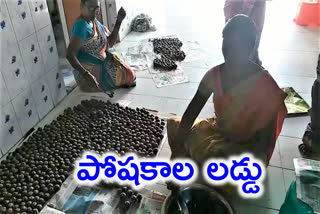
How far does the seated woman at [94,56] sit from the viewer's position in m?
2.34

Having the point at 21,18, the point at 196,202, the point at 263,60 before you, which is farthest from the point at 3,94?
the point at 263,60

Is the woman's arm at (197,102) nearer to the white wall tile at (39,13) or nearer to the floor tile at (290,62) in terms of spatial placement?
the white wall tile at (39,13)

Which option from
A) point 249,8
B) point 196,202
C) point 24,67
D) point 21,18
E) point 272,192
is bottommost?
point 272,192

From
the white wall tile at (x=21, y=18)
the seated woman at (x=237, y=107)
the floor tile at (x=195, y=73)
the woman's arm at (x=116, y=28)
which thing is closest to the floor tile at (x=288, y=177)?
the seated woman at (x=237, y=107)

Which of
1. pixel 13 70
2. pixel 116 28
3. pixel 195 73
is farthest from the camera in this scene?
pixel 195 73

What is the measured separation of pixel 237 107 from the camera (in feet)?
5.07

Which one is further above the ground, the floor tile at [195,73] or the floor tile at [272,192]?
the floor tile at [195,73]

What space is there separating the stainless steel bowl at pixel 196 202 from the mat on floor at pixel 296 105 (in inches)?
45.2

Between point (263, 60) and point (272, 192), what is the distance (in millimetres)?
1726

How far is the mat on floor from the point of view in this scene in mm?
2332

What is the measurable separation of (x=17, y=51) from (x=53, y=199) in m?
0.99

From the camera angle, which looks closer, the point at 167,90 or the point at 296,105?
the point at 296,105

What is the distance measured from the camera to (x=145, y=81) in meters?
2.88

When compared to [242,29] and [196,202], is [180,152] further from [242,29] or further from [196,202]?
[242,29]
